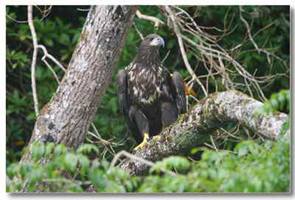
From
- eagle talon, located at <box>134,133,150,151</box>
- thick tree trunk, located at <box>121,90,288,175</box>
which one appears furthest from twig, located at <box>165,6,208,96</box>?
eagle talon, located at <box>134,133,150,151</box>

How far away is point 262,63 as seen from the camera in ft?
15.2

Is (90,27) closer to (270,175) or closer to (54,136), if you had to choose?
(54,136)

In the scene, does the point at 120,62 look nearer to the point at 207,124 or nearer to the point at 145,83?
the point at 145,83

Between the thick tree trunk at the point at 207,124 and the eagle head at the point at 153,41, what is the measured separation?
0.52 metres

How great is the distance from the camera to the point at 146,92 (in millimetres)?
4750

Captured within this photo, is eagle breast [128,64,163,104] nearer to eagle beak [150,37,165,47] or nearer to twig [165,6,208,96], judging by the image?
eagle beak [150,37,165,47]

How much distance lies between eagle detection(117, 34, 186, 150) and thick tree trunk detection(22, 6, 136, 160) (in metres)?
0.60

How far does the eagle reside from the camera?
4.70 meters

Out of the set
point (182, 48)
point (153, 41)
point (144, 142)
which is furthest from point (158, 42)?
point (144, 142)

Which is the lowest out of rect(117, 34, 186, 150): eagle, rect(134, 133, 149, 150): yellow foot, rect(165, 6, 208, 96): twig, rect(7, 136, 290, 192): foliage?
rect(134, 133, 149, 150): yellow foot

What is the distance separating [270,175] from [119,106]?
1.75 metres

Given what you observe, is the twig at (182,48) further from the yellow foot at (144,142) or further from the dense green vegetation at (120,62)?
the yellow foot at (144,142)

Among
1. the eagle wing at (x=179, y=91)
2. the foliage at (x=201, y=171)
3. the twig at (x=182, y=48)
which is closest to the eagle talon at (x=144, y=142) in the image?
the eagle wing at (x=179, y=91)
